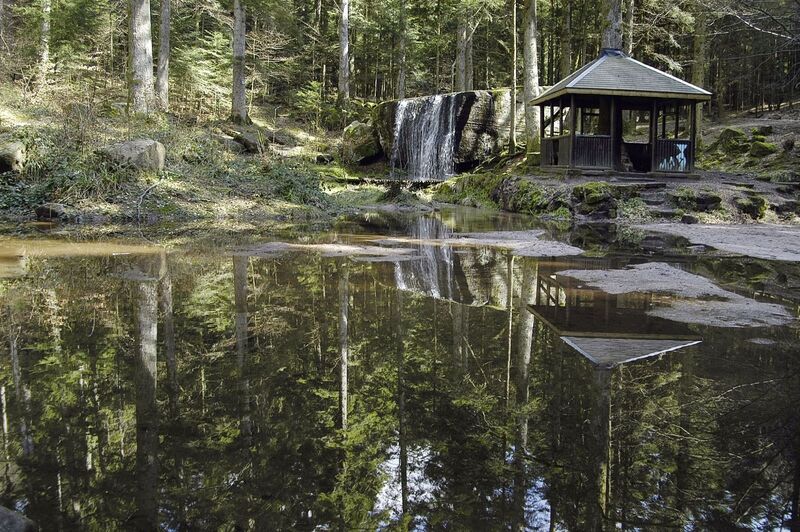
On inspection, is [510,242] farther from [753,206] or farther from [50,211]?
[50,211]

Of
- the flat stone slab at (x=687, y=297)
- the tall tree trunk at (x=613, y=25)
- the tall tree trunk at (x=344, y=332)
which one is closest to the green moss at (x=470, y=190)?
the tall tree trunk at (x=613, y=25)

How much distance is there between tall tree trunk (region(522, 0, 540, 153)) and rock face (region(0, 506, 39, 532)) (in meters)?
22.3

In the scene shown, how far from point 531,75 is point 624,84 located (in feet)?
15.8

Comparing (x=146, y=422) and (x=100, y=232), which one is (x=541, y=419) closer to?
(x=146, y=422)

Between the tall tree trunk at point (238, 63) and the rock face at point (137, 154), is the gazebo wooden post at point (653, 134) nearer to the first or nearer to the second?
the rock face at point (137, 154)

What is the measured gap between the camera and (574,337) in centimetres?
510

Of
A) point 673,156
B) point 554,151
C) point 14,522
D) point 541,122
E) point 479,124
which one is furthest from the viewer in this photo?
point 479,124

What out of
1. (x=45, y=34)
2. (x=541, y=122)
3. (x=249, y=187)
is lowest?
(x=249, y=187)

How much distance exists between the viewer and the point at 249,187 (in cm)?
1642

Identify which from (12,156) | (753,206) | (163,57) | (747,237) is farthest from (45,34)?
(747,237)

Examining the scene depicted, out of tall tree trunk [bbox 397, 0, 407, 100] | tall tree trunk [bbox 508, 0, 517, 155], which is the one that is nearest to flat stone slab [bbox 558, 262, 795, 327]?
tall tree trunk [bbox 508, 0, 517, 155]

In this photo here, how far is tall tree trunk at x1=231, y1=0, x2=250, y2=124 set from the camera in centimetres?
2654

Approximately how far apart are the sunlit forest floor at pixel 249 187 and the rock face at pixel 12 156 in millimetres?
154

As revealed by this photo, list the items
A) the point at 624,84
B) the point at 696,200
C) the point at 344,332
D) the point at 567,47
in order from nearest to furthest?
the point at 344,332
the point at 696,200
the point at 624,84
the point at 567,47
